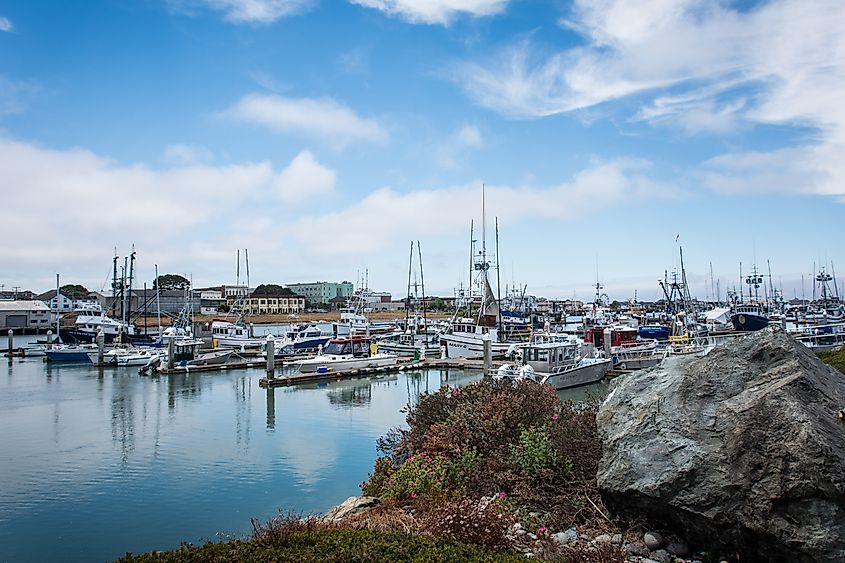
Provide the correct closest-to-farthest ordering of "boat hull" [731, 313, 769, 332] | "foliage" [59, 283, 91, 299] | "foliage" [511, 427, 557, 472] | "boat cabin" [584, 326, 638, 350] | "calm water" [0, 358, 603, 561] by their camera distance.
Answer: "foliage" [511, 427, 557, 472], "calm water" [0, 358, 603, 561], "boat cabin" [584, 326, 638, 350], "boat hull" [731, 313, 769, 332], "foliage" [59, 283, 91, 299]

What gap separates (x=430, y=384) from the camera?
3931cm

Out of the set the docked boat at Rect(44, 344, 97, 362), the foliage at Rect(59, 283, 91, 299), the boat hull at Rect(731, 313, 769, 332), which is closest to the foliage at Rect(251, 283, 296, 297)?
the foliage at Rect(59, 283, 91, 299)

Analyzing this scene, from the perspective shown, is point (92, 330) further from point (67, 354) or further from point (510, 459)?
point (510, 459)

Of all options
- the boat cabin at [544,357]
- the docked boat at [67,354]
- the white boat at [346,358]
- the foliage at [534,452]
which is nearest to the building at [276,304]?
the docked boat at [67,354]

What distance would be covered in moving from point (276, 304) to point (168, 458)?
13726 cm

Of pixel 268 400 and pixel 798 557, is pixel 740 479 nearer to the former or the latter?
pixel 798 557

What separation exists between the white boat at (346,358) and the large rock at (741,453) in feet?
113

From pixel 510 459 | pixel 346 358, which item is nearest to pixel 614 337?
pixel 346 358

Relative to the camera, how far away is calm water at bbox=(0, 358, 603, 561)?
13570mm

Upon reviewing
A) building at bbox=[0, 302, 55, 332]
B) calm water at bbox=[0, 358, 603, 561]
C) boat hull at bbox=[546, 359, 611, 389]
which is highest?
building at bbox=[0, 302, 55, 332]

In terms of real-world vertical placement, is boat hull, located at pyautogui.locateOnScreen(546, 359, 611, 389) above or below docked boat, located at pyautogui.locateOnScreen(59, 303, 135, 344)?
below

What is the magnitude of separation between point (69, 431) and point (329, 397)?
12.5m

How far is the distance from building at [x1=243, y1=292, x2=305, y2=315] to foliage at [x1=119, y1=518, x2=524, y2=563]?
479ft

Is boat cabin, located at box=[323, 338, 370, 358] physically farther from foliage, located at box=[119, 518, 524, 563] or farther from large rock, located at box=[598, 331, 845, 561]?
foliage, located at box=[119, 518, 524, 563]
